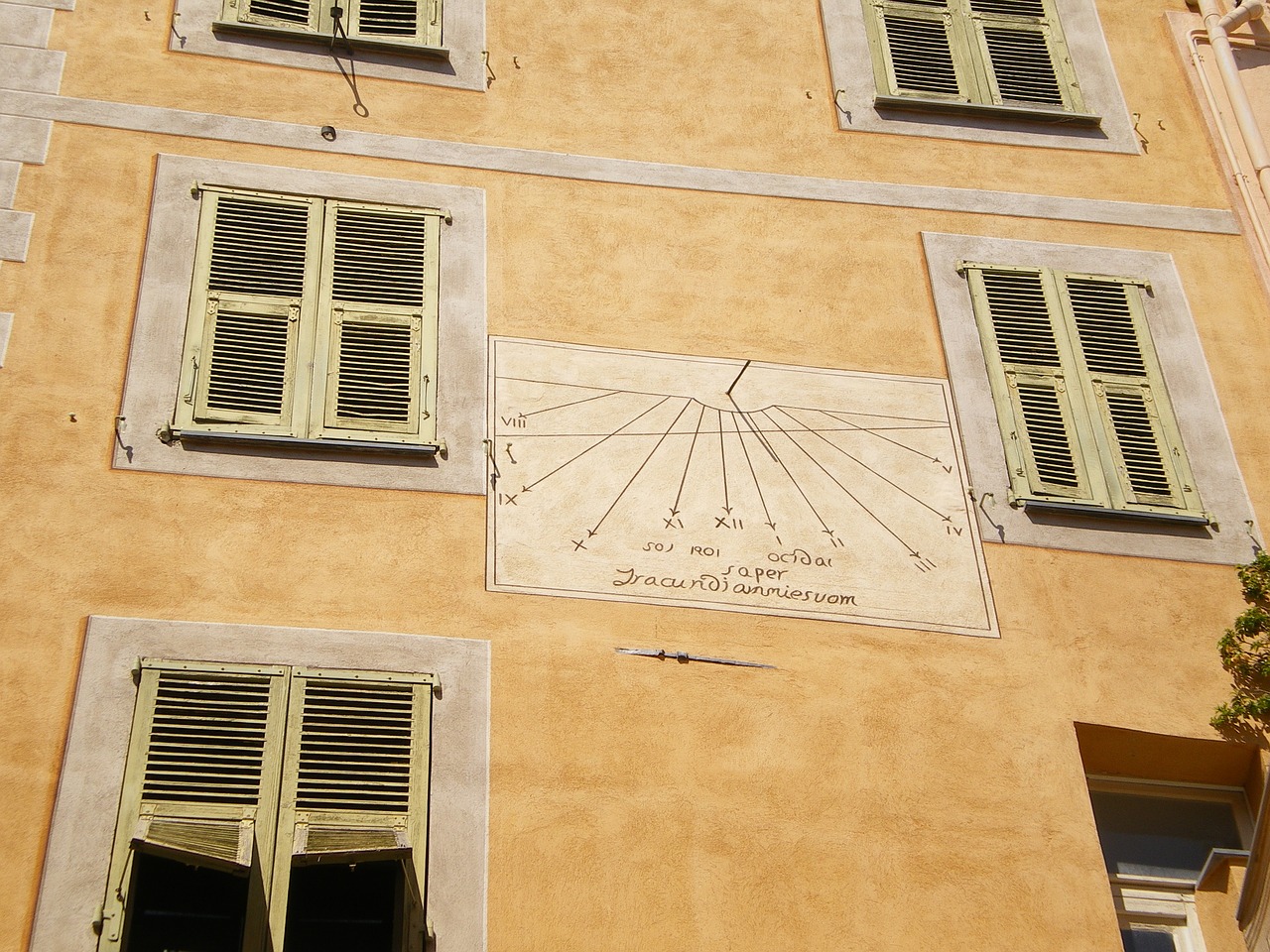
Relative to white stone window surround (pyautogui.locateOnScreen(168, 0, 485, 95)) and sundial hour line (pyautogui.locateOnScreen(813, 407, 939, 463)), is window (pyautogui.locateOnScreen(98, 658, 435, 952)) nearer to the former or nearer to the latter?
sundial hour line (pyautogui.locateOnScreen(813, 407, 939, 463))

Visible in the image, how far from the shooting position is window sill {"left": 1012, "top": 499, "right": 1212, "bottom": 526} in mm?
8461

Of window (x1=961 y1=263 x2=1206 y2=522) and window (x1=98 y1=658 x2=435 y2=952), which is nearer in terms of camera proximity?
window (x1=98 y1=658 x2=435 y2=952)

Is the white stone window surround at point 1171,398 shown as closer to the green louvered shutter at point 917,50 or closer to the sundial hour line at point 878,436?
the sundial hour line at point 878,436

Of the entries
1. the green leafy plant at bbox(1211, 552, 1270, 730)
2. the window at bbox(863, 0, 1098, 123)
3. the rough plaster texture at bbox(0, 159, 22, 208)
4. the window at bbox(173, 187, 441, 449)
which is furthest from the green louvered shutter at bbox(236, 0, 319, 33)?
the green leafy plant at bbox(1211, 552, 1270, 730)

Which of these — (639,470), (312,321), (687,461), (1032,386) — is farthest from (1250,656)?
(312,321)

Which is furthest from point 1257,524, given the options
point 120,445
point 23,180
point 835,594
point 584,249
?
point 23,180

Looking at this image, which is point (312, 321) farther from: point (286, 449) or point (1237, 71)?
point (1237, 71)

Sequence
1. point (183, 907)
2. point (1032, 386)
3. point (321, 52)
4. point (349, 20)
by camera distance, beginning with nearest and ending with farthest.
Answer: point (183, 907) < point (1032, 386) < point (321, 52) < point (349, 20)

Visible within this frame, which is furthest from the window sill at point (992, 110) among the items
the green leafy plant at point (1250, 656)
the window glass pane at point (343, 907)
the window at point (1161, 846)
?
the window glass pane at point (343, 907)

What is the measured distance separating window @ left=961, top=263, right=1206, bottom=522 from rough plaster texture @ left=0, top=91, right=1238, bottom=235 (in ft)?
1.60

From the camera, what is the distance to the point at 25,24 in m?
9.29

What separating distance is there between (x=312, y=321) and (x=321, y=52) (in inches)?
72.7

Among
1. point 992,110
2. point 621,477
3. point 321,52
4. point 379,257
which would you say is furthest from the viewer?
point 992,110

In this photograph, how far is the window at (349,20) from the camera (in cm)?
955
